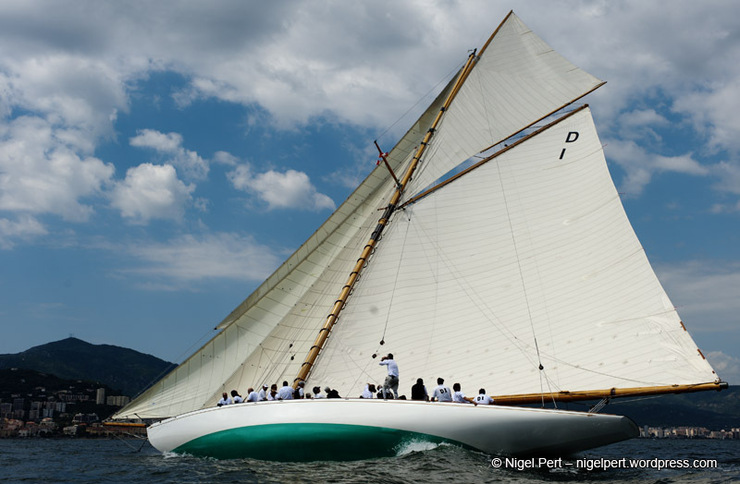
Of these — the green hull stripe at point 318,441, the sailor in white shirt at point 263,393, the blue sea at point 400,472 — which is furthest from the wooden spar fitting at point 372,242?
the blue sea at point 400,472

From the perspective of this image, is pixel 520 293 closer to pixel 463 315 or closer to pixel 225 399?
pixel 463 315

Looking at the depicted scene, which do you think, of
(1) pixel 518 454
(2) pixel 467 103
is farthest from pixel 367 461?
(2) pixel 467 103

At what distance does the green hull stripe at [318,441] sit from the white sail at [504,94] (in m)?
13.2

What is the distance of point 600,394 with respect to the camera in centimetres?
2123

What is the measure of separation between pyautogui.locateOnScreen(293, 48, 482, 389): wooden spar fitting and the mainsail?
1.07 ft

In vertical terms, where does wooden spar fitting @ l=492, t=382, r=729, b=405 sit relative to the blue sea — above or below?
above

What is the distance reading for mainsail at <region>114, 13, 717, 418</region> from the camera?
22.2 m

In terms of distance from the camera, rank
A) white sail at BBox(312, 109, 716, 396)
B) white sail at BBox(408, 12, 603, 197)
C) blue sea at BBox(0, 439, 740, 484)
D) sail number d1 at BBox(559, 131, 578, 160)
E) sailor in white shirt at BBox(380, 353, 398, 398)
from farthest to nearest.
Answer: white sail at BBox(408, 12, 603, 197)
sail number d1 at BBox(559, 131, 578, 160)
white sail at BBox(312, 109, 716, 396)
sailor in white shirt at BBox(380, 353, 398, 398)
blue sea at BBox(0, 439, 740, 484)

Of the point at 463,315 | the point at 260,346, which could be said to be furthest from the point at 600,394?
the point at 260,346

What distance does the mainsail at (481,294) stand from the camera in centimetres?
2225

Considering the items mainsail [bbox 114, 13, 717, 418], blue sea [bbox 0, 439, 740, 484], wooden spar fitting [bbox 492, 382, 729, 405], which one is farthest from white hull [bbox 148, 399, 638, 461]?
mainsail [bbox 114, 13, 717, 418]

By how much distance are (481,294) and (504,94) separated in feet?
38.4

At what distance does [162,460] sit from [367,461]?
349 inches

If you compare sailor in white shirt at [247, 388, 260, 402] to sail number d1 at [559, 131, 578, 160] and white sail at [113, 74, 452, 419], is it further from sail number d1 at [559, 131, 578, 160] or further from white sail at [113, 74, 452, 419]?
sail number d1 at [559, 131, 578, 160]
